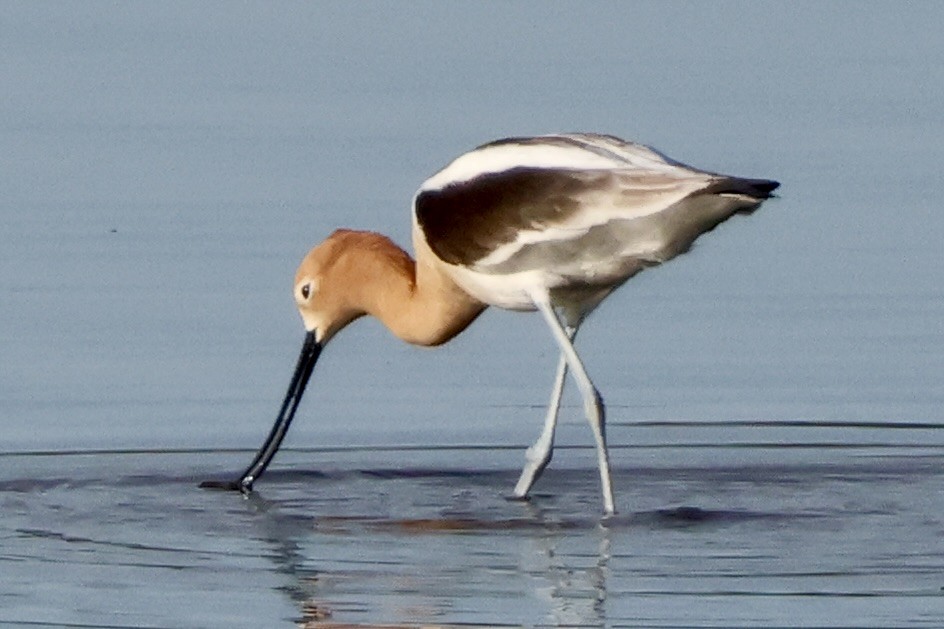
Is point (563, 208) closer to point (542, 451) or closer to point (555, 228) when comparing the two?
point (555, 228)

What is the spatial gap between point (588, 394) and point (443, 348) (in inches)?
88.9

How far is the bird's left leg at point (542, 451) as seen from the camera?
37.4 feet

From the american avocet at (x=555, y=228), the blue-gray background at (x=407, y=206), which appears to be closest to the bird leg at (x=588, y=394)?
the american avocet at (x=555, y=228)

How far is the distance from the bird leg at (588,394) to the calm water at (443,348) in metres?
0.12

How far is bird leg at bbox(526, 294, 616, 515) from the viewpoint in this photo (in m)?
11.0

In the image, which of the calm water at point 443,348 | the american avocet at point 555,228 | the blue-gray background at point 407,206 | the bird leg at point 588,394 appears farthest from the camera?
the blue-gray background at point 407,206

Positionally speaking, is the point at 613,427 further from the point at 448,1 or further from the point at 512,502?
Result: the point at 448,1

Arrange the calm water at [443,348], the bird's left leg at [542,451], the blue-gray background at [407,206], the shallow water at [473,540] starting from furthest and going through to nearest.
Answer: the blue-gray background at [407,206]
the bird's left leg at [542,451]
the calm water at [443,348]
the shallow water at [473,540]

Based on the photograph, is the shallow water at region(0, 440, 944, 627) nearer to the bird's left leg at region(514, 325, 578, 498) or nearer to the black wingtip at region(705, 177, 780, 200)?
the bird's left leg at region(514, 325, 578, 498)

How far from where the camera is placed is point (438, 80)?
16781 millimetres

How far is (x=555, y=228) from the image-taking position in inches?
429

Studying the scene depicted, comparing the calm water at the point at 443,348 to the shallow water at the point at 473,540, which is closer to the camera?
the shallow water at the point at 473,540

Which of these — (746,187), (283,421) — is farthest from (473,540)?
(283,421)

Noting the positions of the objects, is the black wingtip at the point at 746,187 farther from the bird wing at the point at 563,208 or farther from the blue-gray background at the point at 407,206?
the blue-gray background at the point at 407,206
